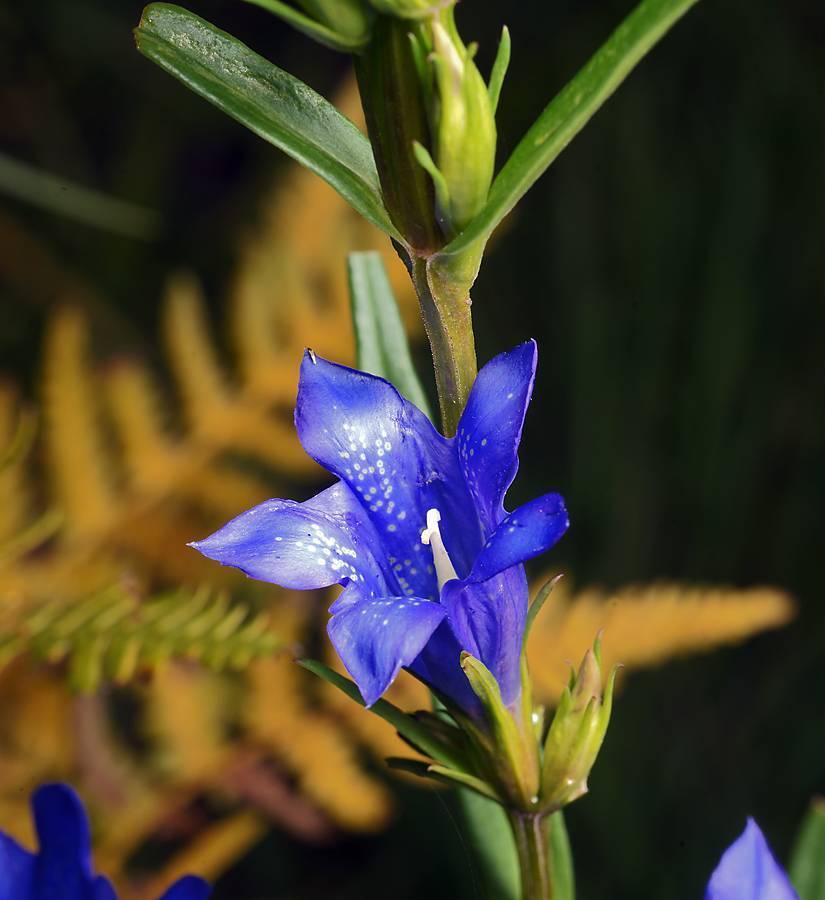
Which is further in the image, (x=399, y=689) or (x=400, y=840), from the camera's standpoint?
(x=400, y=840)

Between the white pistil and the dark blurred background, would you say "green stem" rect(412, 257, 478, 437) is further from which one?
the dark blurred background

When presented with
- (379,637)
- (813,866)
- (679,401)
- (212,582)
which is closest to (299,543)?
(379,637)

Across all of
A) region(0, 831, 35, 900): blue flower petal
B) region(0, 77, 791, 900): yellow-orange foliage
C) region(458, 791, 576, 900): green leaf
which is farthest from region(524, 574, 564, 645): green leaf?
region(0, 77, 791, 900): yellow-orange foliage

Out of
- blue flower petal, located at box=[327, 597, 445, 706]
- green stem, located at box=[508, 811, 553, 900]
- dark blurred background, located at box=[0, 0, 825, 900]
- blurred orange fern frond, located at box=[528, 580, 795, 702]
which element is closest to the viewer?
blue flower petal, located at box=[327, 597, 445, 706]

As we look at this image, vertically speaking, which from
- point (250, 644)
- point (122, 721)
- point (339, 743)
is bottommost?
point (122, 721)

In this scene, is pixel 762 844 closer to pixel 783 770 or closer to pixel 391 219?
pixel 391 219

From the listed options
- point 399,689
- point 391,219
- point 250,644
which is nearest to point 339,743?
point 399,689

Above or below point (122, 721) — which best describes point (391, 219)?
above

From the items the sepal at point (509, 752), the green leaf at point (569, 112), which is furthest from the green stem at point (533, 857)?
the green leaf at point (569, 112)

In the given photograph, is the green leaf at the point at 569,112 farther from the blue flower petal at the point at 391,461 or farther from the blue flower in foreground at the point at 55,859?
the blue flower in foreground at the point at 55,859
